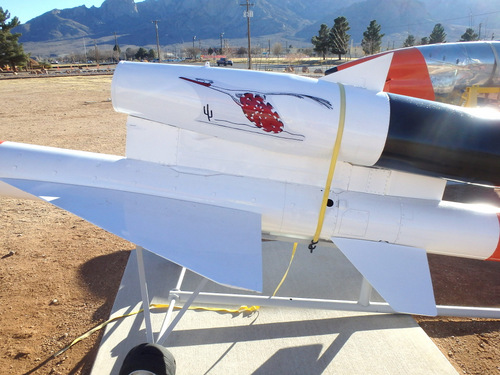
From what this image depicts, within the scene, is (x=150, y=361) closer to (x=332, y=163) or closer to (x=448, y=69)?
(x=332, y=163)

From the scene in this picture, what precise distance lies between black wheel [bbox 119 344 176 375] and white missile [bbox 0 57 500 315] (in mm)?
801

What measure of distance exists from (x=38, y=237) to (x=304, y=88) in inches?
165

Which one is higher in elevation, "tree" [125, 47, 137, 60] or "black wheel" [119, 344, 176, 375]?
"tree" [125, 47, 137, 60]

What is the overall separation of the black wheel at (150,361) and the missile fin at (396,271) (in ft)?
4.92

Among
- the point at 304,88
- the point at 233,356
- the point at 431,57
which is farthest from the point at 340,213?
the point at 431,57

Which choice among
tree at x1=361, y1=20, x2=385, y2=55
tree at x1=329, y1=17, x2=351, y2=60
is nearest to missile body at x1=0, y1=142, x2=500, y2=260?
tree at x1=361, y1=20, x2=385, y2=55

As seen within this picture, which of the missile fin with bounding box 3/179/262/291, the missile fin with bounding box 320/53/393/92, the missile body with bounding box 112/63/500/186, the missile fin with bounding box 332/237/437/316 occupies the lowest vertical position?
the missile fin with bounding box 332/237/437/316

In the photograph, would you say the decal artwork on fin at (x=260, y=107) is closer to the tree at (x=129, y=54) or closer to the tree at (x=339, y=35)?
the tree at (x=339, y=35)

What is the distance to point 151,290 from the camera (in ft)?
12.1

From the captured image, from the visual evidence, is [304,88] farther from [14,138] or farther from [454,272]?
[14,138]

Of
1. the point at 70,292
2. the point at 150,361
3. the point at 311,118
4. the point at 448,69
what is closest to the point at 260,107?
the point at 311,118

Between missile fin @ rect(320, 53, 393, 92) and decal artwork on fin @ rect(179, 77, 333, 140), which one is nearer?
decal artwork on fin @ rect(179, 77, 333, 140)

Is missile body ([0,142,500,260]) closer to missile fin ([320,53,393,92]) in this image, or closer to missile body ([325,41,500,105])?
missile fin ([320,53,393,92])

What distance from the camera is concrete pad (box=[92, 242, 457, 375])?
2826 mm
